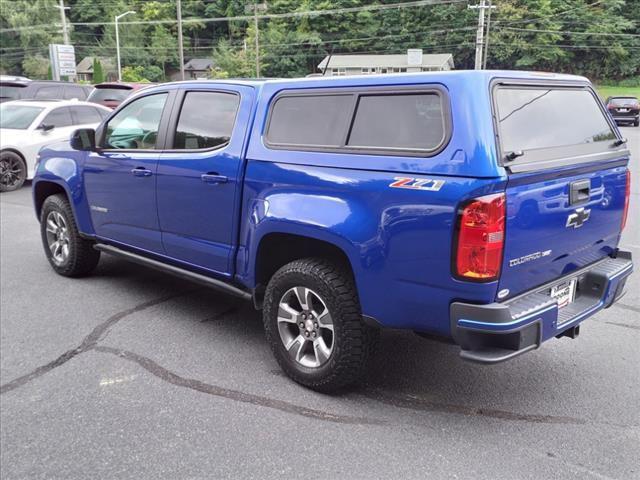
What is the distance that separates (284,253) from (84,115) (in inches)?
404

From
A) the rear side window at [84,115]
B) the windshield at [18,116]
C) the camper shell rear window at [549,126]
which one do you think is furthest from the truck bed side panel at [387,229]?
the rear side window at [84,115]

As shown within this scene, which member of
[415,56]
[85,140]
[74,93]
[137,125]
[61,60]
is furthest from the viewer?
[61,60]

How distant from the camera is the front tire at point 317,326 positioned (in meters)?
3.28

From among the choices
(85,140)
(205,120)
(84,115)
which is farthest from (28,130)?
(205,120)

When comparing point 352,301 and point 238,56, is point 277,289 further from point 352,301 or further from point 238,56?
point 238,56

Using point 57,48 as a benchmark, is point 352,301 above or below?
below

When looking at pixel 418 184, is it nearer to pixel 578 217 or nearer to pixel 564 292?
pixel 578 217

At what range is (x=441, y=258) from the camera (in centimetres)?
278

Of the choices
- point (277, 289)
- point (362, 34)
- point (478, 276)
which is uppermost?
point (362, 34)

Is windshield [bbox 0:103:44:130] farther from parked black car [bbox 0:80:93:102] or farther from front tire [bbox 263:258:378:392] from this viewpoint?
front tire [bbox 263:258:378:392]

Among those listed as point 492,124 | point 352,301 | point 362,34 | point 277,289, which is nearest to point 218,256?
point 277,289

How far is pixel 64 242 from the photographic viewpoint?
5.82 m

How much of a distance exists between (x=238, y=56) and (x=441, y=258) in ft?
231

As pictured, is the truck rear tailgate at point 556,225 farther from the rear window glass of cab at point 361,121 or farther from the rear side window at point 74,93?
the rear side window at point 74,93
